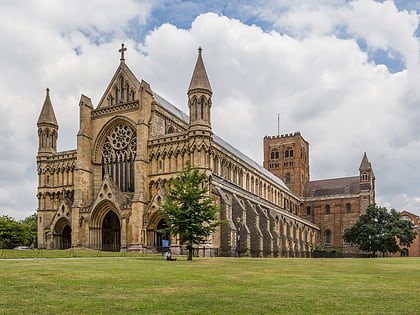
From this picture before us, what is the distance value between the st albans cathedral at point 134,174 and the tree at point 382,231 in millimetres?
16635

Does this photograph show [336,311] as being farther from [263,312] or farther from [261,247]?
[261,247]

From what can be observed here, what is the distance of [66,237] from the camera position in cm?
6353

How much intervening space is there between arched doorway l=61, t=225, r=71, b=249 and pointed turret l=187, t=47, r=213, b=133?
22360 mm

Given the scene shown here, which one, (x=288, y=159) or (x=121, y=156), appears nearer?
(x=121, y=156)

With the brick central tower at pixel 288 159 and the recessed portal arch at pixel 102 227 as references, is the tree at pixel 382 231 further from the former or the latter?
the recessed portal arch at pixel 102 227

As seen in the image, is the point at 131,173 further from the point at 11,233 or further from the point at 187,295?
the point at 187,295

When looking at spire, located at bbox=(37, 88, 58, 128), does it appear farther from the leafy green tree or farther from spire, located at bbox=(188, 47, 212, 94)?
spire, located at bbox=(188, 47, 212, 94)

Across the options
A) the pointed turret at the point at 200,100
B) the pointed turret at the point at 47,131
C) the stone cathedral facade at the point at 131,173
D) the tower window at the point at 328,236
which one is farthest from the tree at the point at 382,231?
the pointed turret at the point at 47,131

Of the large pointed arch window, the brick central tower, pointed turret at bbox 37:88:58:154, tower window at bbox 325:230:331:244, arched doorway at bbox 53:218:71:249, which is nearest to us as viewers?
the large pointed arch window

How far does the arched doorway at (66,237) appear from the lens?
2478 inches

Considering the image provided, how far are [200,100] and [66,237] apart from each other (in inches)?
996

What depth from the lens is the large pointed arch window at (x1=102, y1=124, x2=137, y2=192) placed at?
6044 cm

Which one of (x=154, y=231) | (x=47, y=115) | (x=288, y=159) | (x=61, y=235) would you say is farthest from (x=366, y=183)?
(x=47, y=115)

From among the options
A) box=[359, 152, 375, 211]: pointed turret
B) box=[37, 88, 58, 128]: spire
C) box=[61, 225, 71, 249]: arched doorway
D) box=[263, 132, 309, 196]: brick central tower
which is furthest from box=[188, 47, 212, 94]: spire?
box=[263, 132, 309, 196]: brick central tower
